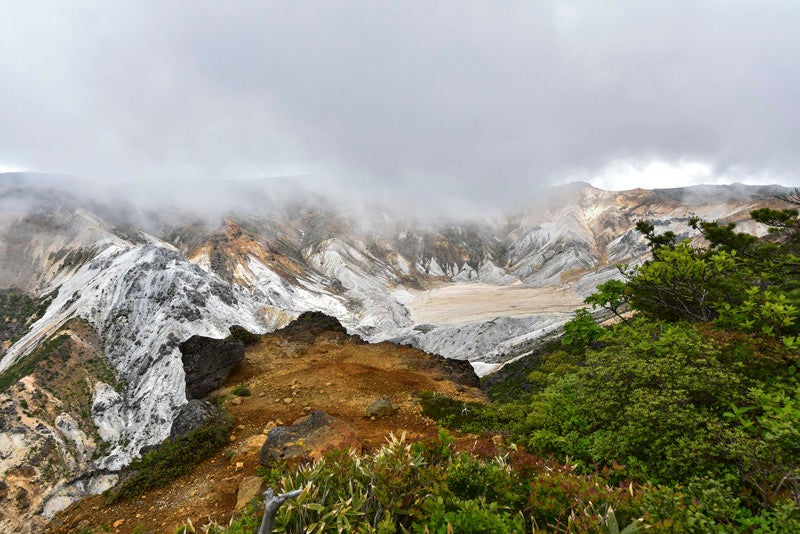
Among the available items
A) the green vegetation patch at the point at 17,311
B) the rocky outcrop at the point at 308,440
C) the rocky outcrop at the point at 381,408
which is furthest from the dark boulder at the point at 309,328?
the green vegetation patch at the point at 17,311

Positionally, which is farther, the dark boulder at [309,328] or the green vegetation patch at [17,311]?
the green vegetation patch at [17,311]

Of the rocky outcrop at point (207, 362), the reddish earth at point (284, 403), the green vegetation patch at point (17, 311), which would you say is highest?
the rocky outcrop at point (207, 362)

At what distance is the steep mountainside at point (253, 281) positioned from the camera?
54.3 meters

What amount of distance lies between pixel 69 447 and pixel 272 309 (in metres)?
38.2

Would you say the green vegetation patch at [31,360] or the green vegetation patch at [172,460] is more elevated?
the green vegetation patch at [172,460]

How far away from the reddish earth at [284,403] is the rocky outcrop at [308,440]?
717mm

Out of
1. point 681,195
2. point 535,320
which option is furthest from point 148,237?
point 681,195

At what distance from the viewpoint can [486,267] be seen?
148 metres

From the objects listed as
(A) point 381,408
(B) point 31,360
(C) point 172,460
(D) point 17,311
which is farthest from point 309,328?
(D) point 17,311

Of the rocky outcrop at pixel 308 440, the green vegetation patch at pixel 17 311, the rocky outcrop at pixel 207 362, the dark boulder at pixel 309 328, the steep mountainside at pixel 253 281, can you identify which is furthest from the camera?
the green vegetation patch at pixel 17 311

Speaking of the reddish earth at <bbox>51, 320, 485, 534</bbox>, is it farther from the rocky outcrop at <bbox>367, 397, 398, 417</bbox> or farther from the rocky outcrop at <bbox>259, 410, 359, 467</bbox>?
the rocky outcrop at <bbox>259, 410, 359, 467</bbox>

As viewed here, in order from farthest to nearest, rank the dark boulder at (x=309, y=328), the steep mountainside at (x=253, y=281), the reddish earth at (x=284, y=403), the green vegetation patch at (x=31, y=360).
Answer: the green vegetation patch at (x=31, y=360), the steep mountainside at (x=253, y=281), the dark boulder at (x=309, y=328), the reddish earth at (x=284, y=403)

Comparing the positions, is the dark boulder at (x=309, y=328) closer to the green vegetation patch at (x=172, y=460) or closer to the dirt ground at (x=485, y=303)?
the green vegetation patch at (x=172, y=460)

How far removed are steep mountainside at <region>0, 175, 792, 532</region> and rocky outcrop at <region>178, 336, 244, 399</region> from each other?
53.3ft
